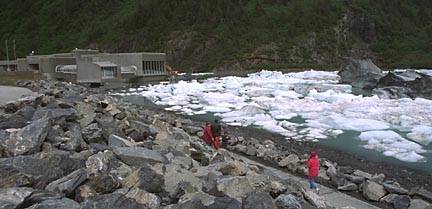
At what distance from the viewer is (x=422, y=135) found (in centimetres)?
1812

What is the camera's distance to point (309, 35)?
9900cm

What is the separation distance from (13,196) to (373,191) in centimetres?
860

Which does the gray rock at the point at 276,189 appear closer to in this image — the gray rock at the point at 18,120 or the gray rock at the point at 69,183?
the gray rock at the point at 69,183

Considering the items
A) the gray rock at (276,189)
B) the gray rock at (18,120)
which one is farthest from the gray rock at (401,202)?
the gray rock at (18,120)

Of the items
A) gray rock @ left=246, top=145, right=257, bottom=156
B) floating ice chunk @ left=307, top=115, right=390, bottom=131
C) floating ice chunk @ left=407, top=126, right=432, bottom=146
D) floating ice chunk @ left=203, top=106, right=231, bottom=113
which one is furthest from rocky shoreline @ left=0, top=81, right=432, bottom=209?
floating ice chunk @ left=203, top=106, right=231, bottom=113

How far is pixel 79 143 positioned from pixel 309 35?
94.4 m

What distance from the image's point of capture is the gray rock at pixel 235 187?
7.37 meters

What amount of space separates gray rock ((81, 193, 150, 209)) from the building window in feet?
154

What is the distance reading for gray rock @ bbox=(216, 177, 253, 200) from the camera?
737 cm

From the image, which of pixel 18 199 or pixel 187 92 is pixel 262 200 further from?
pixel 187 92

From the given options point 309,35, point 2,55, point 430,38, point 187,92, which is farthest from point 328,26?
point 2,55

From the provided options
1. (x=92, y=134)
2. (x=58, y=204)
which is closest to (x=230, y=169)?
(x=92, y=134)

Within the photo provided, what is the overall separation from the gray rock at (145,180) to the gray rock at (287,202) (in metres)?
2.09

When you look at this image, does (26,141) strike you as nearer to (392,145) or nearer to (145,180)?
(145,180)
